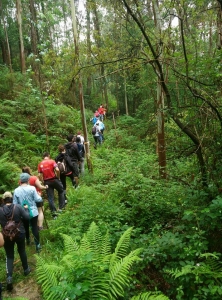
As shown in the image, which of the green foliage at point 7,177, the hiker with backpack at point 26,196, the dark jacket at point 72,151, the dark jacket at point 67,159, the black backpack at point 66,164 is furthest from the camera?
the dark jacket at point 72,151

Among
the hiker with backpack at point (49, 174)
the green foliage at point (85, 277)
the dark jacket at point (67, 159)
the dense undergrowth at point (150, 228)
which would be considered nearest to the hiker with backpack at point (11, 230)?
the dense undergrowth at point (150, 228)

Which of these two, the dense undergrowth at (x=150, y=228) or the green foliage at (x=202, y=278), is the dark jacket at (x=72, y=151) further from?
the green foliage at (x=202, y=278)

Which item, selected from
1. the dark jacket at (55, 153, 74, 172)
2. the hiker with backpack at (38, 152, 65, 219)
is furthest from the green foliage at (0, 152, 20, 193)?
the hiker with backpack at (38, 152, 65, 219)

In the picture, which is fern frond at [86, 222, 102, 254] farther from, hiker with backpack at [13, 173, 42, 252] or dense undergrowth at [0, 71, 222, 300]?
hiker with backpack at [13, 173, 42, 252]

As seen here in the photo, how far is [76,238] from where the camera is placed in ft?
15.9

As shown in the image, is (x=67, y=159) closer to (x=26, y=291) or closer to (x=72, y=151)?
(x=72, y=151)

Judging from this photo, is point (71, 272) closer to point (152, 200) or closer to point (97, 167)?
point (152, 200)

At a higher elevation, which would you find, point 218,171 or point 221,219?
point 218,171

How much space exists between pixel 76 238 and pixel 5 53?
24862 millimetres

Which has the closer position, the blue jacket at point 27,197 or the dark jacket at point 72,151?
the blue jacket at point 27,197

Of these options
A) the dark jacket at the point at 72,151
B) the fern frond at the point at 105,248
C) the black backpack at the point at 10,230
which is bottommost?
the fern frond at the point at 105,248

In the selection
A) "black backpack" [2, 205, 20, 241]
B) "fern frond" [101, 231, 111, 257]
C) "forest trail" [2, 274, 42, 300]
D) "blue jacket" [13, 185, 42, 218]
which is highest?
"blue jacket" [13, 185, 42, 218]

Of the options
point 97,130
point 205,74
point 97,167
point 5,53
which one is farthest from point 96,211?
point 5,53

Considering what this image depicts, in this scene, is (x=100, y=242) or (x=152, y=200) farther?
(x=152, y=200)
